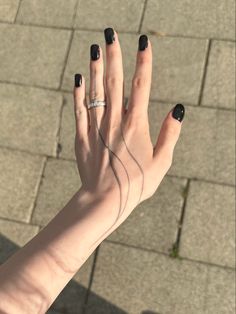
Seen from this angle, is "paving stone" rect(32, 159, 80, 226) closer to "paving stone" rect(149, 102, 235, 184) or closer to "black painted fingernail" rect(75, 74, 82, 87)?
"paving stone" rect(149, 102, 235, 184)

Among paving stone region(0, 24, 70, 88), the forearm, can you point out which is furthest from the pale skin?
paving stone region(0, 24, 70, 88)

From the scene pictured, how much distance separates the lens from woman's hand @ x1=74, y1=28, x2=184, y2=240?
2.39m

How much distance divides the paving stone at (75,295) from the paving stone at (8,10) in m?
2.83

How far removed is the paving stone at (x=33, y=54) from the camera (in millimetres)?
4184

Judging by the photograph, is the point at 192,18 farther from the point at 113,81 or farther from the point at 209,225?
the point at 209,225

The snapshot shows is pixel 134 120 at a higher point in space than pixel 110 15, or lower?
lower

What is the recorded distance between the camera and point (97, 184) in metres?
2.41

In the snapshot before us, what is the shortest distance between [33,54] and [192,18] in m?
1.67

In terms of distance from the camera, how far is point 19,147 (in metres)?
3.94

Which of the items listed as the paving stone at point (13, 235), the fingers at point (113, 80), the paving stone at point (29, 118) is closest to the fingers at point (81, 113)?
the fingers at point (113, 80)

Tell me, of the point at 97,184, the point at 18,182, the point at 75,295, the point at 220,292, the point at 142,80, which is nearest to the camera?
the point at 97,184

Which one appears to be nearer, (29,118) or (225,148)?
(225,148)

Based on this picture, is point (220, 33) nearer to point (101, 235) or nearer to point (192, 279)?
point (192, 279)

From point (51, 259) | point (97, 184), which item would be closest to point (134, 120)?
point (97, 184)
